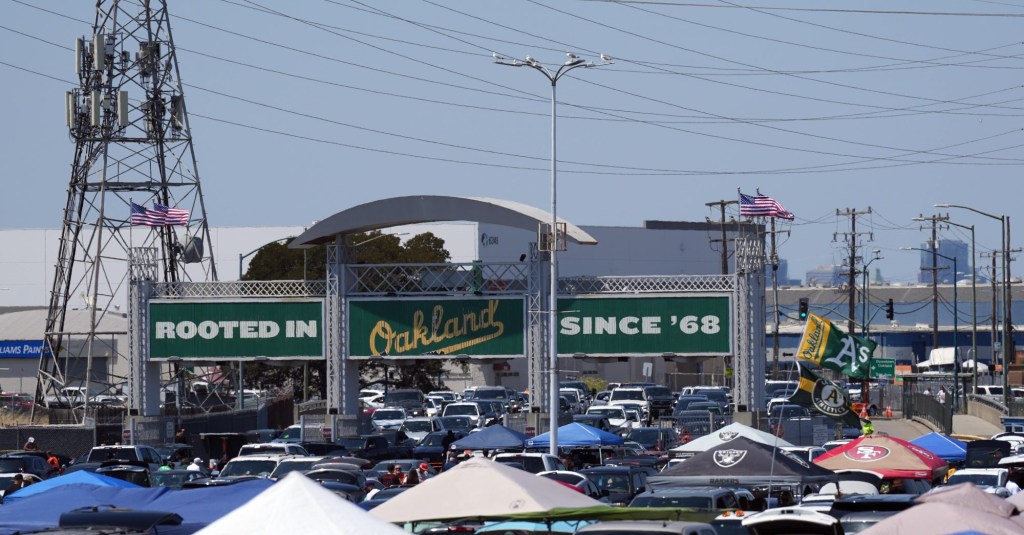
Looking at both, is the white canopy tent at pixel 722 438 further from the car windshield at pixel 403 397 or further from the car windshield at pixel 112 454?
the car windshield at pixel 403 397

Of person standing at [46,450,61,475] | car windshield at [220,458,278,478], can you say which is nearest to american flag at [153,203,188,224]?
person standing at [46,450,61,475]

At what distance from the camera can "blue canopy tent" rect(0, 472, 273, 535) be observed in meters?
16.7

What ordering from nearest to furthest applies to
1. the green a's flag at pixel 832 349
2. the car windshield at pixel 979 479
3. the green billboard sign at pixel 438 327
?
the car windshield at pixel 979 479
the green a's flag at pixel 832 349
the green billboard sign at pixel 438 327

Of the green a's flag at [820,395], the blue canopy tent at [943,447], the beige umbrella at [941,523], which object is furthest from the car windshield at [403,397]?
the beige umbrella at [941,523]

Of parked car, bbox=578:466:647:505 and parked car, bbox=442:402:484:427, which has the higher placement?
parked car, bbox=578:466:647:505

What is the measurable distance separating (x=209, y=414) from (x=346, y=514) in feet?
143

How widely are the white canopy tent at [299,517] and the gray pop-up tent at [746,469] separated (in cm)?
1286

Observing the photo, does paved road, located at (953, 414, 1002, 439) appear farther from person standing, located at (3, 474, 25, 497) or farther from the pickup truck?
person standing, located at (3, 474, 25, 497)

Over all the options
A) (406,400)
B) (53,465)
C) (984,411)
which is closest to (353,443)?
(53,465)

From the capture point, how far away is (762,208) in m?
52.4

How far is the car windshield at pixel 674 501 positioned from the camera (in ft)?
66.7

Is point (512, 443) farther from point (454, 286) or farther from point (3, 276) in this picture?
point (3, 276)

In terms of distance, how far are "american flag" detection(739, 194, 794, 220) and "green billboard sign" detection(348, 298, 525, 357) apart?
12.2 m

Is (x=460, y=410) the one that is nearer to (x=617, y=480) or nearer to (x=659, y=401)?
(x=659, y=401)
